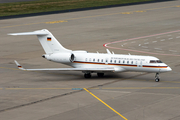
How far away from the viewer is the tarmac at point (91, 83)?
1034 inches

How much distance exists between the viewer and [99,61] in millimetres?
36562


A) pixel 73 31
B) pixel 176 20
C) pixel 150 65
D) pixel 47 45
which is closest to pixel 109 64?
pixel 150 65

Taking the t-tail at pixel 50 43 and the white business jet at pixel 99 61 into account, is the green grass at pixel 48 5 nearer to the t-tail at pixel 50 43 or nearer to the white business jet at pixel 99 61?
the t-tail at pixel 50 43

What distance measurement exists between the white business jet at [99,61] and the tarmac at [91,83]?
3.73 ft

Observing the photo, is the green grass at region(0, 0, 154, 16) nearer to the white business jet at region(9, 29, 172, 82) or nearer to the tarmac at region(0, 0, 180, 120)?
the tarmac at region(0, 0, 180, 120)

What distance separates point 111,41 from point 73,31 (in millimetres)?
11718

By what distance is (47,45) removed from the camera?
39.1 m

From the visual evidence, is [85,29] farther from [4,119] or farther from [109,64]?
[4,119]

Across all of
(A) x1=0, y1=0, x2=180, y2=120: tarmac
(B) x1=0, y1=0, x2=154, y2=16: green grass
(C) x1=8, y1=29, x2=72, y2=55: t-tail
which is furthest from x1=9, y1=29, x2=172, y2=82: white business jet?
(B) x1=0, y1=0, x2=154, y2=16: green grass

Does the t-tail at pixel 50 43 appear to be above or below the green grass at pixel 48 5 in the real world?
below

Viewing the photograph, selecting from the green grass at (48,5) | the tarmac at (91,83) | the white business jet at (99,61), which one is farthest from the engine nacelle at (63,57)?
the green grass at (48,5)

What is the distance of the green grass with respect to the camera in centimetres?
9366

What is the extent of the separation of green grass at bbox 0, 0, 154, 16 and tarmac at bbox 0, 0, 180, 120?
2099 cm

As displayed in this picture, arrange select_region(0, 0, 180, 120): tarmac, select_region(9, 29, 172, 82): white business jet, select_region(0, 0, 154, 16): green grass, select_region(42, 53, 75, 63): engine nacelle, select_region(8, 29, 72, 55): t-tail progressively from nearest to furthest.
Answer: select_region(0, 0, 180, 120): tarmac, select_region(9, 29, 172, 82): white business jet, select_region(42, 53, 75, 63): engine nacelle, select_region(8, 29, 72, 55): t-tail, select_region(0, 0, 154, 16): green grass
